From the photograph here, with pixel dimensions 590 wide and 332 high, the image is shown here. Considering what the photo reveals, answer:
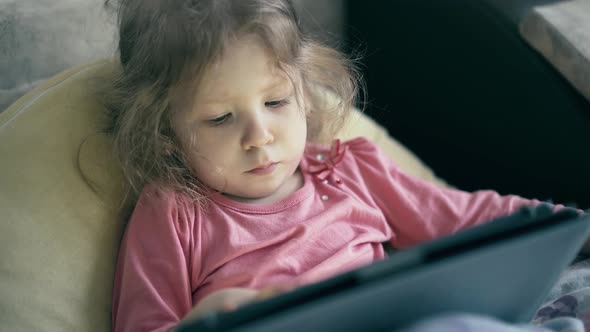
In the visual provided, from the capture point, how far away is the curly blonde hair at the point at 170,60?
2.63 feet

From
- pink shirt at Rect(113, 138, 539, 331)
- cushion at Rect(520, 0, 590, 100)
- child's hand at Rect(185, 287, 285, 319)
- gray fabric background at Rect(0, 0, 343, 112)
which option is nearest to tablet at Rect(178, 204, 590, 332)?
child's hand at Rect(185, 287, 285, 319)

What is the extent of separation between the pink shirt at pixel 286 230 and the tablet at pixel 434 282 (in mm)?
263

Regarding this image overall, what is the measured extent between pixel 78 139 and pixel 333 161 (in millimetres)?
387

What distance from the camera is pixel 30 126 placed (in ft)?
2.95

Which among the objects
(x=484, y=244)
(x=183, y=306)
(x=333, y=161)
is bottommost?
(x=183, y=306)

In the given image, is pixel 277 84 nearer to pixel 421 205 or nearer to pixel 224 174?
pixel 224 174

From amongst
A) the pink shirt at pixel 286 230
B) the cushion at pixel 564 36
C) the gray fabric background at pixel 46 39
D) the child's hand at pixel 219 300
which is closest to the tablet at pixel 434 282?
the child's hand at pixel 219 300

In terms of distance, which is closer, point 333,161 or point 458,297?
point 458,297

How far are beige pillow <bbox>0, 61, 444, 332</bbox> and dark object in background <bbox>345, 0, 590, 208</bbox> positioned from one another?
71cm


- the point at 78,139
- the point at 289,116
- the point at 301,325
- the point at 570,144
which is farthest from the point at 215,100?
the point at 570,144

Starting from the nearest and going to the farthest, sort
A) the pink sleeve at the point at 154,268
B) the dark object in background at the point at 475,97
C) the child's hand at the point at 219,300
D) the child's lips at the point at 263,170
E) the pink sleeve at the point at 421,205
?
1. the child's hand at the point at 219,300
2. the pink sleeve at the point at 154,268
3. the child's lips at the point at 263,170
4. the pink sleeve at the point at 421,205
5. the dark object in background at the point at 475,97

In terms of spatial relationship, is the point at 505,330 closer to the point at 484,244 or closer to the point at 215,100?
the point at 484,244

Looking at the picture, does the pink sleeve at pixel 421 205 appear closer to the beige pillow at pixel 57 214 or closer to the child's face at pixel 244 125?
the child's face at pixel 244 125

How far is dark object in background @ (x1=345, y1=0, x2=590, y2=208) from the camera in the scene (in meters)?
1.12
